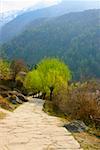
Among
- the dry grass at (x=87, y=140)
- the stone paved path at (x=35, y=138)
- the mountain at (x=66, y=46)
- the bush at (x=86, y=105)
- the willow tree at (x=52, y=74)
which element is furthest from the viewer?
the mountain at (x=66, y=46)

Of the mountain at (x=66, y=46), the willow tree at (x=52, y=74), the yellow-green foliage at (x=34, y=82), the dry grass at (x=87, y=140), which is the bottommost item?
the mountain at (x=66, y=46)

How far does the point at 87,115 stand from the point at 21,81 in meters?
42.2

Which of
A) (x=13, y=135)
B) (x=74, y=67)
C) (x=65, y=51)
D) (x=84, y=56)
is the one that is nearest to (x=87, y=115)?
(x=13, y=135)

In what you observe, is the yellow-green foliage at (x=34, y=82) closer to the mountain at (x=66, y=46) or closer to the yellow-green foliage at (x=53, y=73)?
the yellow-green foliage at (x=53, y=73)

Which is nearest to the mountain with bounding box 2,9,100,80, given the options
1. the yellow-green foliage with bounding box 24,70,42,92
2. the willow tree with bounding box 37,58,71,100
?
the yellow-green foliage with bounding box 24,70,42,92

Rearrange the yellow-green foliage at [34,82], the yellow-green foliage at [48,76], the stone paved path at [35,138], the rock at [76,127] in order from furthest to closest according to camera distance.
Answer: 1. the yellow-green foliage at [34,82]
2. the yellow-green foliage at [48,76]
3. the rock at [76,127]
4. the stone paved path at [35,138]

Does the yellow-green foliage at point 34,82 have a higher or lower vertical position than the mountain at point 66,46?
higher

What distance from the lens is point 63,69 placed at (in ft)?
152

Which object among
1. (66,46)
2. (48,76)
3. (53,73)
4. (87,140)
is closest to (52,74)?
(53,73)

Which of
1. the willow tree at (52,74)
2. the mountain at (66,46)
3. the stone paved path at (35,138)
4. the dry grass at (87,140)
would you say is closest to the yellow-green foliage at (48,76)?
the willow tree at (52,74)

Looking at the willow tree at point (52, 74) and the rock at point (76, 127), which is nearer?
the rock at point (76, 127)

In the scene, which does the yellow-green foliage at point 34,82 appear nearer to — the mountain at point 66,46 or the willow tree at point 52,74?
the willow tree at point 52,74

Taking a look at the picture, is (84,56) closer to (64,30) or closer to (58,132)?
(64,30)

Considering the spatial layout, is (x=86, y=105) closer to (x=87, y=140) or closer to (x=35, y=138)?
(x=87, y=140)
